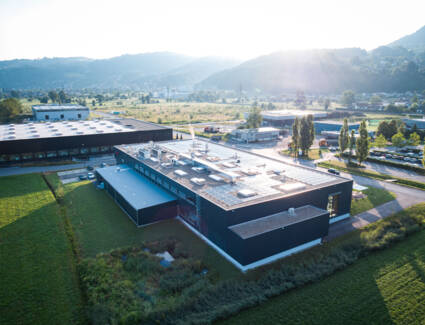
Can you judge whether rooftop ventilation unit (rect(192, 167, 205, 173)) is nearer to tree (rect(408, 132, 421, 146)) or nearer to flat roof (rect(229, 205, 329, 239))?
flat roof (rect(229, 205, 329, 239))

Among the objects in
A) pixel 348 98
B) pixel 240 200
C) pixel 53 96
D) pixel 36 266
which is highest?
pixel 53 96

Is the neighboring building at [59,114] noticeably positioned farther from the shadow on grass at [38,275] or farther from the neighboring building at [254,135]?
the shadow on grass at [38,275]

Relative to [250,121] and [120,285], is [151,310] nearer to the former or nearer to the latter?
[120,285]

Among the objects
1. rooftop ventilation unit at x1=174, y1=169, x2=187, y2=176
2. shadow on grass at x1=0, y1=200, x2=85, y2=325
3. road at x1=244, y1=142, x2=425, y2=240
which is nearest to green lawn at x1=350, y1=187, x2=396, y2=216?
road at x1=244, y1=142, x2=425, y2=240

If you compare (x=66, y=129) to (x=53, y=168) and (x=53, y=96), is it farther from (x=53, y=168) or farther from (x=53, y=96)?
(x=53, y=96)

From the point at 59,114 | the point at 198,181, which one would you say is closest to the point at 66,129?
the point at 59,114

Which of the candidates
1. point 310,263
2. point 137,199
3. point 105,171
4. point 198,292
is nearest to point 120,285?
point 198,292
